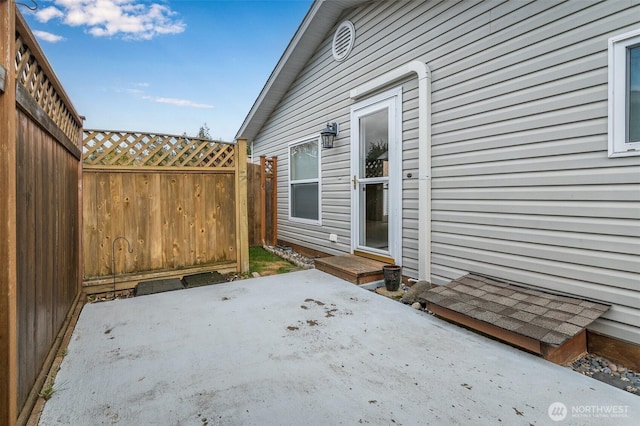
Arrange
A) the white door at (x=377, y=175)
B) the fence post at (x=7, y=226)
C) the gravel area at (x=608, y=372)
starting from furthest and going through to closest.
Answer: the white door at (x=377, y=175) → the gravel area at (x=608, y=372) → the fence post at (x=7, y=226)

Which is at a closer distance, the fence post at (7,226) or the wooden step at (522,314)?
the fence post at (7,226)

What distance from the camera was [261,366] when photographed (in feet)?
6.92

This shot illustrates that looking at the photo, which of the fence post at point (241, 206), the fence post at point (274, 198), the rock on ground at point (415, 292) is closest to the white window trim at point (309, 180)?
the fence post at point (274, 198)

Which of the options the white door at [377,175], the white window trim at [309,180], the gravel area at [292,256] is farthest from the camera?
the white window trim at [309,180]

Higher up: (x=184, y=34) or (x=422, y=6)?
(x=184, y=34)

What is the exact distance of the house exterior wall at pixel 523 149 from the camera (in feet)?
7.55

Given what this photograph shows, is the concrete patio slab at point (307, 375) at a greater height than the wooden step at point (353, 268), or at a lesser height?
lesser

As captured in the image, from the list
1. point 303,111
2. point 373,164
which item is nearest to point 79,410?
point 373,164

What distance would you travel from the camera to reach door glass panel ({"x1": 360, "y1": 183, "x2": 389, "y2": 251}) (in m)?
4.41

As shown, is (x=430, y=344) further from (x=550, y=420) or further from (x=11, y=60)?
(x=11, y=60)

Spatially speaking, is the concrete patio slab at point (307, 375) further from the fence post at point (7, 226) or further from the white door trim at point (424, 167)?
the white door trim at point (424, 167)

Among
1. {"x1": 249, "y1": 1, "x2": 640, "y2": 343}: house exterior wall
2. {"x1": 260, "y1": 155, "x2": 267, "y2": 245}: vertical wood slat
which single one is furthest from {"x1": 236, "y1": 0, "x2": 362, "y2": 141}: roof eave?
{"x1": 260, "y1": 155, "x2": 267, "y2": 245}: vertical wood slat

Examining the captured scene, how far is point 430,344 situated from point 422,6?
3.77 metres

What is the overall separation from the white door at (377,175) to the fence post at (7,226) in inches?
142
